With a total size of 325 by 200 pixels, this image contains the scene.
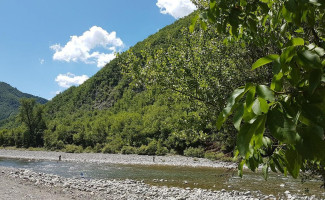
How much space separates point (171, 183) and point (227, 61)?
17.5 metres

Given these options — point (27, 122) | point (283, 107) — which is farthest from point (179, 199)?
point (27, 122)

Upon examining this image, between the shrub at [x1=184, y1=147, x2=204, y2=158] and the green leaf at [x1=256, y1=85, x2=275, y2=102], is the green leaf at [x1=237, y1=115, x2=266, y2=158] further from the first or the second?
the shrub at [x1=184, y1=147, x2=204, y2=158]

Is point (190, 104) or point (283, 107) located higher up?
point (190, 104)

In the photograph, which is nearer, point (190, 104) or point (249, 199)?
point (190, 104)

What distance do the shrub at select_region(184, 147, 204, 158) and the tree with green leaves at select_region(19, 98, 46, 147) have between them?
58.2 metres

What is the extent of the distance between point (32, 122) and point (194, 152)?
66.2 metres

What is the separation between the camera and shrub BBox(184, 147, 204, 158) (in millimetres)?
52875

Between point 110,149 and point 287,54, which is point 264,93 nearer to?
point 287,54

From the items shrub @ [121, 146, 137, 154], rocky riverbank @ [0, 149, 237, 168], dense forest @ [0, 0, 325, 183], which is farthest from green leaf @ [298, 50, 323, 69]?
shrub @ [121, 146, 137, 154]

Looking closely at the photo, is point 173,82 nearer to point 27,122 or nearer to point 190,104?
point 190,104

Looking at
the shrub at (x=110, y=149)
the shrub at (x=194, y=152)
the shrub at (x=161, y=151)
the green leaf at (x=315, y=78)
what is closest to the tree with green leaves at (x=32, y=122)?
the shrub at (x=110, y=149)

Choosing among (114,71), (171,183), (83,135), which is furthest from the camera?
(114,71)

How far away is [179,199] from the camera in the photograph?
15.9 m

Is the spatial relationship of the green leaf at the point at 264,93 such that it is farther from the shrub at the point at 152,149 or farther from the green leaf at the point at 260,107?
the shrub at the point at 152,149
